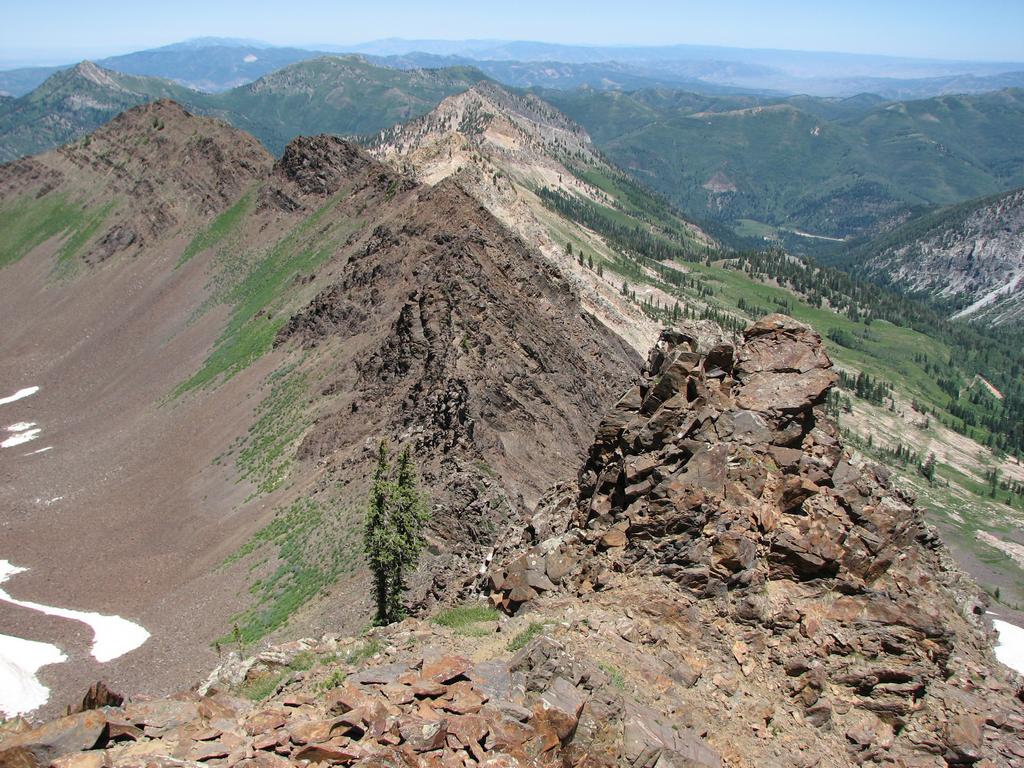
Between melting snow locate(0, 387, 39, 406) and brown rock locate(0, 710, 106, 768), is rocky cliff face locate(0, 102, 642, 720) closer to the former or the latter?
melting snow locate(0, 387, 39, 406)

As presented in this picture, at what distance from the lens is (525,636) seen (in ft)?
68.4

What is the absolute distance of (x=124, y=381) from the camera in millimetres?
95438

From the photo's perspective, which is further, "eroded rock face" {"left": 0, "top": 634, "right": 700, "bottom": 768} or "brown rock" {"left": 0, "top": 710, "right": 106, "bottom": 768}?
"eroded rock face" {"left": 0, "top": 634, "right": 700, "bottom": 768}

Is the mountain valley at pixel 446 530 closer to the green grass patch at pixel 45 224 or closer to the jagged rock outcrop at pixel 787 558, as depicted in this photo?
the jagged rock outcrop at pixel 787 558

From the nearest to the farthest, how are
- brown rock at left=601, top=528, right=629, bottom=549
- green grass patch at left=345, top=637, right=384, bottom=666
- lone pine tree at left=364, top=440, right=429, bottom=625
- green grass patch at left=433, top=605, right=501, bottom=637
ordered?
green grass patch at left=345, top=637, right=384, bottom=666 < green grass patch at left=433, top=605, right=501, bottom=637 < brown rock at left=601, top=528, right=629, bottom=549 < lone pine tree at left=364, top=440, right=429, bottom=625

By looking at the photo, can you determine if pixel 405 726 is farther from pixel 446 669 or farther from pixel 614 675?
pixel 614 675

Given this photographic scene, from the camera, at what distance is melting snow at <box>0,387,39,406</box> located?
95.9 metres

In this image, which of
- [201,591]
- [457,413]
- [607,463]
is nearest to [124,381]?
[201,591]

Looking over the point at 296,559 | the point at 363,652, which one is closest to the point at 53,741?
the point at 363,652

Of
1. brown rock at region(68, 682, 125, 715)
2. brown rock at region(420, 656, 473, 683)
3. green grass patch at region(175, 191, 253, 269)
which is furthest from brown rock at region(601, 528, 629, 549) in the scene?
green grass patch at region(175, 191, 253, 269)

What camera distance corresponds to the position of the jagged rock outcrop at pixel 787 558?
20594 mm

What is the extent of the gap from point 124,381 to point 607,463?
282ft

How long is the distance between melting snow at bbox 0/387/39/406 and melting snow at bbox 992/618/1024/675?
12105cm

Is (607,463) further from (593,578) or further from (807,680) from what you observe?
(807,680)
